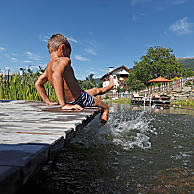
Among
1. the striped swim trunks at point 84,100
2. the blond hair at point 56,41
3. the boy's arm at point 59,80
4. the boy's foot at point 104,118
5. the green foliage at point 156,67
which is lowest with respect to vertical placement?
the boy's foot at point 104,118

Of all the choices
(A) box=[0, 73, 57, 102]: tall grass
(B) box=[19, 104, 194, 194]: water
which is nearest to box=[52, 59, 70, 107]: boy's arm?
(B) box=[19, 104, 194, 194]: water

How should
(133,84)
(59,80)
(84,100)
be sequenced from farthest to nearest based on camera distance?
(133,84) → (84,100) → (59,80)

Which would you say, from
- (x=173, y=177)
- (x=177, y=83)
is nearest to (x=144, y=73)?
(x=177, y=83)

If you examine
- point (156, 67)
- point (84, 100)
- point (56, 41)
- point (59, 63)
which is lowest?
point (84, 100)

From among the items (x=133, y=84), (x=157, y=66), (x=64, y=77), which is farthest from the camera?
(x=157, y=66)

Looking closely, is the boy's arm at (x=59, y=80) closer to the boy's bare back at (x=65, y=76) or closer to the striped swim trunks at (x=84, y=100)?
the boy's bare back at (x=65, y=76)

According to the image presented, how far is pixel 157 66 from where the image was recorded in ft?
114

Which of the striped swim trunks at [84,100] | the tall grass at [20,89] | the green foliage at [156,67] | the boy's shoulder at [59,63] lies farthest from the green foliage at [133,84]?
the boy's shoulder at [59,63]

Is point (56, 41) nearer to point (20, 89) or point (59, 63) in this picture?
point (59, 63)

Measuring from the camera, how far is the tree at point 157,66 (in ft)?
115

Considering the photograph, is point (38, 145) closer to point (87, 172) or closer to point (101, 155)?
point (87, 172)

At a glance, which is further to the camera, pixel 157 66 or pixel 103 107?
pixel 157 66

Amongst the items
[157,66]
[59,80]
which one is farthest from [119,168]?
[157,66]

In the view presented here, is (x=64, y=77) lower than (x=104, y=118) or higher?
higher
